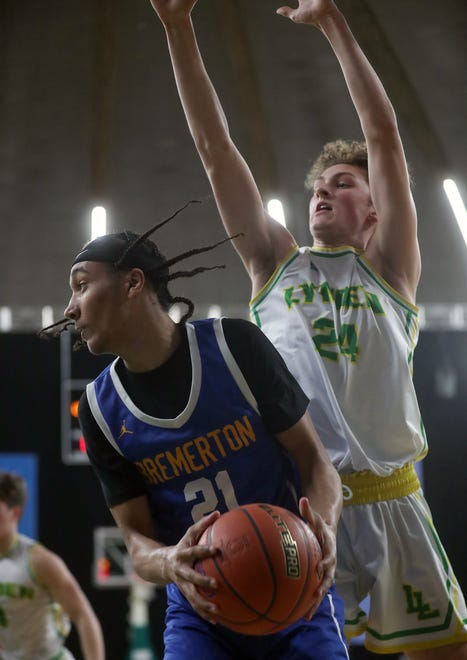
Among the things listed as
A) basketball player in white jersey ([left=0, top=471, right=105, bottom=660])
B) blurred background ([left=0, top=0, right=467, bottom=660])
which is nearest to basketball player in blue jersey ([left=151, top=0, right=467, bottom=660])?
basketball player in white jersey ([left=0, top=471, right=105, bottom=660])

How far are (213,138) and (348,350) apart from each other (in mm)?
948

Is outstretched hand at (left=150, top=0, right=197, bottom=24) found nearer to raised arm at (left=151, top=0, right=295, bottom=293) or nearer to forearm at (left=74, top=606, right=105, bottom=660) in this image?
raised arm at (left=151, top=0, right=295, bottom=293)

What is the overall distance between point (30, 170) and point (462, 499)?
519 cm

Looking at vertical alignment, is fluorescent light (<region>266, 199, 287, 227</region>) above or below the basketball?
above

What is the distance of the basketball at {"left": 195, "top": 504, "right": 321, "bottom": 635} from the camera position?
2480 millimetres

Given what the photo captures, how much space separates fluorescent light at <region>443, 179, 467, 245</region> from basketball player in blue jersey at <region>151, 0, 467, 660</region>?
6231 millimetres

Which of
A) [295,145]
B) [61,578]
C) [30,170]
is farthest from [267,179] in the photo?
[61,578]

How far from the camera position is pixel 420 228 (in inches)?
408

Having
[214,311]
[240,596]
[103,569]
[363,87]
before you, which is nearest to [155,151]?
[214,311]

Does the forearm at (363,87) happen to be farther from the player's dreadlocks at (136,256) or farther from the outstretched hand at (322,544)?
the outstretched hand at (322,544)

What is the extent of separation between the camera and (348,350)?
11.4 feet

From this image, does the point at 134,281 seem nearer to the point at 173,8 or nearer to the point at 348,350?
the point at 348,350

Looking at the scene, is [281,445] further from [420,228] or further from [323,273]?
[420,228]

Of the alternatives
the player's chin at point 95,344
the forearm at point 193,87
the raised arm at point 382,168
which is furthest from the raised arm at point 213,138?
the player's chin at point 95,344
